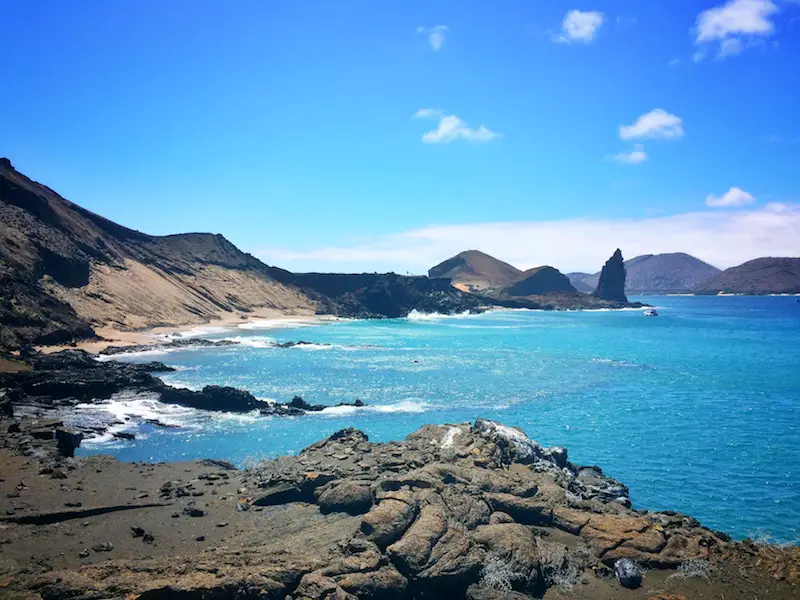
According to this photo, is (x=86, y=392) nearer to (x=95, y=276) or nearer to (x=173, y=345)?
(x=173, y=345)

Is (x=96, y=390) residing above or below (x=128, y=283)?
below

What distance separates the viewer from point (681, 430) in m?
31.2

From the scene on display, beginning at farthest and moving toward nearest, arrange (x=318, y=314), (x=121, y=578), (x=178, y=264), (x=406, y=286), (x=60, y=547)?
(x=406, y=286) < (x=318, y=314) < (x=178, y=264) < (x=60, y=547) < (x=121, y=578)

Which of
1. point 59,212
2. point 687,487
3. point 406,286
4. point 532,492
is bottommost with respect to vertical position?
point 687,487

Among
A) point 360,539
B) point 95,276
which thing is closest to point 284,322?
point 95,276

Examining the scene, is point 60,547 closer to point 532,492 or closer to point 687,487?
point 532,492

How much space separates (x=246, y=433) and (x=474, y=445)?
16293 millimetres

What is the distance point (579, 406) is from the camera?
37.6m

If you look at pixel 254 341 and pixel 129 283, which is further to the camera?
pixel 129 283

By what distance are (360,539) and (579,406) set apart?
29516 mm

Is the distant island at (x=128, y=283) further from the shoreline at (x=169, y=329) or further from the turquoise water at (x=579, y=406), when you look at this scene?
the turquoise water at (x=579, y=406)

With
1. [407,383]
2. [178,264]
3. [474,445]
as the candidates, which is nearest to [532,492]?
[474,445]

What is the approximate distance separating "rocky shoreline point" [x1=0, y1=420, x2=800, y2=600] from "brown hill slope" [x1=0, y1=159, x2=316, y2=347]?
35.2 meters

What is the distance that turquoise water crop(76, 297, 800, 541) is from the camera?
23.4 m
